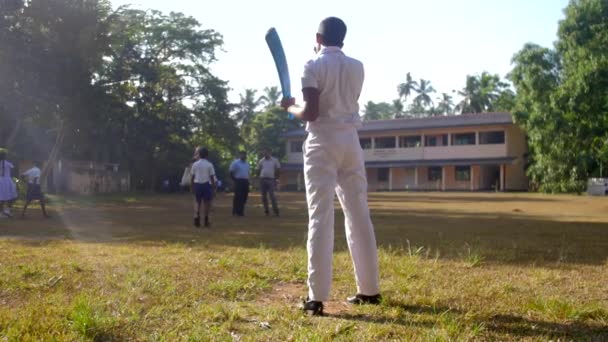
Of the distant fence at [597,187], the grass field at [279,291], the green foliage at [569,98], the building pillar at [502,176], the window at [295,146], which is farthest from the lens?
the window at [295,146]

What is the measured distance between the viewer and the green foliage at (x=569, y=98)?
2662 cm

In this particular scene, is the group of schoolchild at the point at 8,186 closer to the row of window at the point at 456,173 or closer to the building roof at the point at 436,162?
the building roof at the point at 436,162

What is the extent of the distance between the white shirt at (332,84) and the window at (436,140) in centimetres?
4642

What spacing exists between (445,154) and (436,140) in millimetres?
1830

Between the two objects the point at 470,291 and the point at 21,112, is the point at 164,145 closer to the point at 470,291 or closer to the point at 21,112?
the point at 21,112

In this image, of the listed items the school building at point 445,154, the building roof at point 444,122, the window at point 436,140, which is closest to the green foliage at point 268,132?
the school building at point 445,154

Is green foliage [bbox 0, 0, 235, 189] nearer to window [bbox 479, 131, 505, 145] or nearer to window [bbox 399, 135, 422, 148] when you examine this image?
window [bbox 399, 135, 422, 148]

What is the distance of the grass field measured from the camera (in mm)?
3357

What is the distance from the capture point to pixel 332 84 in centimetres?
405

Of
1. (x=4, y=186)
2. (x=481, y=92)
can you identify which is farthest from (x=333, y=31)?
(x=481, y=92)

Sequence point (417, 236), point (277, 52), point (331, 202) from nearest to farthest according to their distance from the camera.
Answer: point (331, 202), point (277, 52), point (417, 236)

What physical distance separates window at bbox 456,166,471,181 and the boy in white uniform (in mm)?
46130

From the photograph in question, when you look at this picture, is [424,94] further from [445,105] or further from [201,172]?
[201,172]

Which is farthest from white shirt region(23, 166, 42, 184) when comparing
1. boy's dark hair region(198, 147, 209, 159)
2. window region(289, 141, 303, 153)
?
window region(289, 141, 303, 153)
